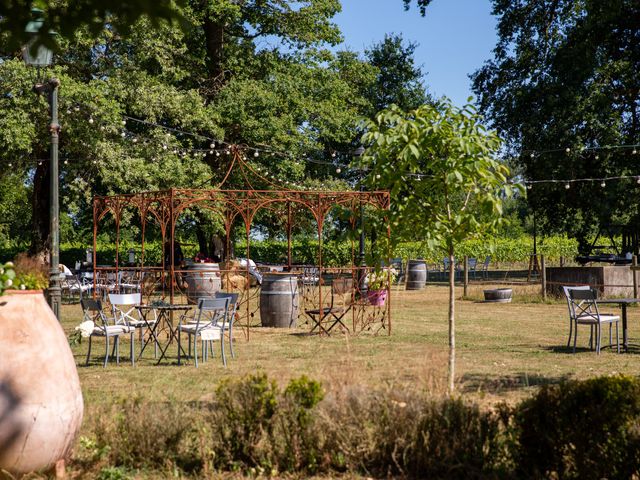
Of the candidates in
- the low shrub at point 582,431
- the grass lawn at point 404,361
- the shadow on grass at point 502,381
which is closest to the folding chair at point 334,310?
the grass lawn at point 404,361

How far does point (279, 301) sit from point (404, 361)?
5.45m

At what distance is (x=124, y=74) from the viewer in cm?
2217

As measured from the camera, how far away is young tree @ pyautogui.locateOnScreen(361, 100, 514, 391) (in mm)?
7180

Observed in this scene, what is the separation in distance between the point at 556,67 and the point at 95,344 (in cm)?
1994

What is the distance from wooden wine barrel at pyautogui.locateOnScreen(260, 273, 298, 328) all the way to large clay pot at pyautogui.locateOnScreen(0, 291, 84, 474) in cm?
1024

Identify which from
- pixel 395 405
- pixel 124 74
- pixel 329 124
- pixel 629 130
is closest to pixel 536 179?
pixel 629 130

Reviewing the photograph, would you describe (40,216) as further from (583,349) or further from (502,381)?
(502,381)

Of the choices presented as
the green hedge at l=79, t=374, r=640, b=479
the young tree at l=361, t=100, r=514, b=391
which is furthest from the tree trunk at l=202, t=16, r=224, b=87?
the green hedge at l=79, t=374, r=640, b=479

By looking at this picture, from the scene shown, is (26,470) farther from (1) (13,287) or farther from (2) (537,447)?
(2) (537,447)

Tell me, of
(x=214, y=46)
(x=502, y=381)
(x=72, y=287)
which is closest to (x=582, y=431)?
(x=502, y=381)

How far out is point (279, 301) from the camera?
1540 cm

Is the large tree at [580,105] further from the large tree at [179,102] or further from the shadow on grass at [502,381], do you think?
the shadow on grass at [502,381]

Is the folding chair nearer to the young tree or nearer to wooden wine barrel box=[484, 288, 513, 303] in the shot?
wooden wine barrel box=[484, 288, 513, 303]

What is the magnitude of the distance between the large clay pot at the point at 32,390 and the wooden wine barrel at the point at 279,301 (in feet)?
33.6
